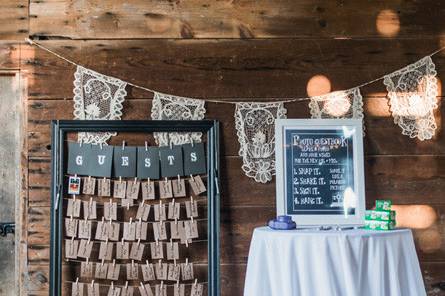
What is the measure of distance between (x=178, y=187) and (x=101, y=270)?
0.55 m

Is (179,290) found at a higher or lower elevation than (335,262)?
lower

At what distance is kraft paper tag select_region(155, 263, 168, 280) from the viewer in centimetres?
254

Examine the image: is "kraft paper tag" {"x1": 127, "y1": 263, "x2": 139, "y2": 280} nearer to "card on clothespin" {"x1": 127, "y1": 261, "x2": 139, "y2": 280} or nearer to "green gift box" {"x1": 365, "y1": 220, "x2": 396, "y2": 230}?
"card on clothespin" {"x1": 127, "y1": 261, "x2": 139, "y2": 280}

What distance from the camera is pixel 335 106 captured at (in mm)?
2623

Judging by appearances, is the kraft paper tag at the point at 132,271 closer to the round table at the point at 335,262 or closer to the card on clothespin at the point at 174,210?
the card on clothespin at the point at 174,210

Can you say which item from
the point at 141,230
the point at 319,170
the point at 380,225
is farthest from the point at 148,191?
the point at 380,225

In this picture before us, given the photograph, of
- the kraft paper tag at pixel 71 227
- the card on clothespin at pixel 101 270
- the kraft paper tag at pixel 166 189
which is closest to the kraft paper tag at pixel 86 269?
the card on clothespin at pixel 101 270

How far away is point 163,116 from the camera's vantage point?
260 centimetres

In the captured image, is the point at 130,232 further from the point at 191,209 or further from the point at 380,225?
the point at 380,225

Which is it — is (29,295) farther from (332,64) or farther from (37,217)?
(332,64)

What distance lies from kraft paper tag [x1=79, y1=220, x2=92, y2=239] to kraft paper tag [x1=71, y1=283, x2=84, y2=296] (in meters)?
0.24

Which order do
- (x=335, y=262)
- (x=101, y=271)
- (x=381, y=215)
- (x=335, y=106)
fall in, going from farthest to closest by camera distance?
(x=335, y=106), (x=101, y=271), (x=381, y=215), (x=335, y=262)

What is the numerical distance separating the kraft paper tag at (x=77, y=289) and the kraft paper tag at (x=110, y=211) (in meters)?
0.35

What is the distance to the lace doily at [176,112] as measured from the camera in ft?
8.52
